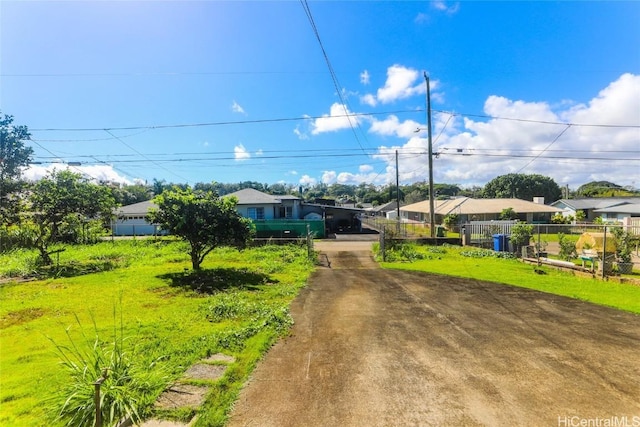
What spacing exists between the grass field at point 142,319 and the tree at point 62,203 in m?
1.76

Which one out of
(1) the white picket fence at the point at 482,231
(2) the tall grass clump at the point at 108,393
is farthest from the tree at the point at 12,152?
(1) the white picket fence at the point at 482,231

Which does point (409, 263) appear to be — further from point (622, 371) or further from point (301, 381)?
point (301, 381)

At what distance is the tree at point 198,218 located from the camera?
39.0 feet

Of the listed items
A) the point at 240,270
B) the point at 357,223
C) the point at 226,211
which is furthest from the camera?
the point at 357,223

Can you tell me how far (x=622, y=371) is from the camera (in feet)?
15.2

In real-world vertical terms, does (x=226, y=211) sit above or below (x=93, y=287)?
above

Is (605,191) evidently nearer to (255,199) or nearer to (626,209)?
(626,209)

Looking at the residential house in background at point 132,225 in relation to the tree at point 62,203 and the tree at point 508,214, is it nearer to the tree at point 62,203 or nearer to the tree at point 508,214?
the tree at point 62,203

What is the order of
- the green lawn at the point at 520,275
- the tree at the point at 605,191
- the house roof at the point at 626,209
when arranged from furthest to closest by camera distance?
1. the tree at the point at 605,191
2. the house roof at the point at 626,209
3. the green lawn at the point at 520,275

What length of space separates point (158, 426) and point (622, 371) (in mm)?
6440

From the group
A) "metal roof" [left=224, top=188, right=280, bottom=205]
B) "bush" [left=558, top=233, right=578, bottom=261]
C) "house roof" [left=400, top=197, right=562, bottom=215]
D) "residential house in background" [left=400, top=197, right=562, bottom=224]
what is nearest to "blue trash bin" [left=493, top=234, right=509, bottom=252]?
"bush" [left=558, top=233, right=578, bottom=261]

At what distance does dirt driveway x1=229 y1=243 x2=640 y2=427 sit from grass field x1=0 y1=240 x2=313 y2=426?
73 cm

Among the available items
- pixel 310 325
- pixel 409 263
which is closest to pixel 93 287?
pixel 310 325

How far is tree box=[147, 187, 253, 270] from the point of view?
11891 millimetres
